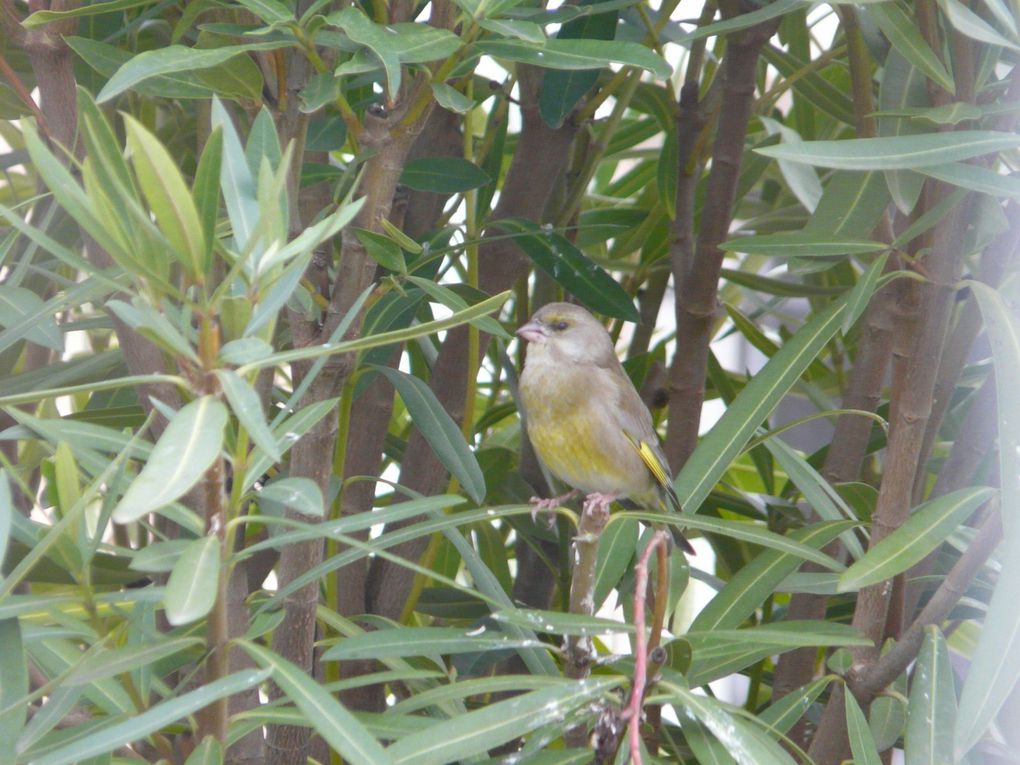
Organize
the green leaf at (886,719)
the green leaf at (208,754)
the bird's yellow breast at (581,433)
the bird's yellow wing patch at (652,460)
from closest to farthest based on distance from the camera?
the green leaf at (208,754)
the green leaf at (886,719)
the bird's yellow wing patch at (652,460)
the bird's yellow breast at (581,433)

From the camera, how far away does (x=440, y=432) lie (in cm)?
161

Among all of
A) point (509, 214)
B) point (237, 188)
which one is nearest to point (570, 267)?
point (509, 214)

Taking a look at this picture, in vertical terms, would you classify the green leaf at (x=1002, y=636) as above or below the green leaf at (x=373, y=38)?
below

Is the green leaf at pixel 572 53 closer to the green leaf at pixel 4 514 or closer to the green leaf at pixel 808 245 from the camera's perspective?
the green leaf at pixel 808 245

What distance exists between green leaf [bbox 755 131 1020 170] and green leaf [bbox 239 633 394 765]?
0.68 metres

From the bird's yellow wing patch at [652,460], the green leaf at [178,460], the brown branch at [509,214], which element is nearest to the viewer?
the green leaf at [178,460]

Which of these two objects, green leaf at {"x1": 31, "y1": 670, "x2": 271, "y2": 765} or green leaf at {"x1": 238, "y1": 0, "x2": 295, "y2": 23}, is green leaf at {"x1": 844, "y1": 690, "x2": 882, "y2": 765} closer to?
green leaf at {"x1": 31, "y1": 670, "x2": 271, "y2": 765}

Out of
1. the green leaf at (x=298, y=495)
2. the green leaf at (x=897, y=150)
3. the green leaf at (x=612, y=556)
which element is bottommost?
the green leaf at (x=612, y=556)

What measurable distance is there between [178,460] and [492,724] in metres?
0.46

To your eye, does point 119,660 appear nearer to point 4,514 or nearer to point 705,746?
point 4,514

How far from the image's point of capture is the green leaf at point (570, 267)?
1.86 m

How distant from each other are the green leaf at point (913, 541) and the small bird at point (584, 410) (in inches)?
38.2

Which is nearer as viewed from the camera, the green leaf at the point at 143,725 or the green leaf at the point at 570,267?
the green leaf at the point at 143,725

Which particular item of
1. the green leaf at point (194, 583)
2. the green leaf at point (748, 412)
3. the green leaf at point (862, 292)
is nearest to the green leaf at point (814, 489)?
the green leaf at point (748, 412)
